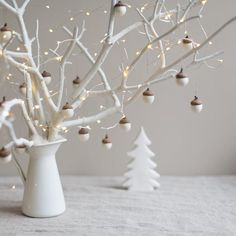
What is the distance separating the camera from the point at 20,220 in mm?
1188

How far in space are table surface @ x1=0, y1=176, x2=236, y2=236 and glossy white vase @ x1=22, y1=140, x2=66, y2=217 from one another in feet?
0.08

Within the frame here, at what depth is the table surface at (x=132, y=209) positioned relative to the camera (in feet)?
3.72

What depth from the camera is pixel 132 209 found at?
1270 millimetres

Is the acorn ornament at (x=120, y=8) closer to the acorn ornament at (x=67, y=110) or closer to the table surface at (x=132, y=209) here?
the acorn ornament at (x=67, y=110)

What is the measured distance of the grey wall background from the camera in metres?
1.49

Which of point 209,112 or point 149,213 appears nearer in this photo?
point 149,213

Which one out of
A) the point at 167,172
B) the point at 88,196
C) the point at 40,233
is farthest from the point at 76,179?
the point at 40,233

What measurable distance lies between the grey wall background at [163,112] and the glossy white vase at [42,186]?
34 centimetres

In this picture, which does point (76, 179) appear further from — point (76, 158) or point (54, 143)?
point (54, 143)

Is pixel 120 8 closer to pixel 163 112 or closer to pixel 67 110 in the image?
pixel 67 110

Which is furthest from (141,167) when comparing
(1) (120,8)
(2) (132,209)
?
(1) (120,8)

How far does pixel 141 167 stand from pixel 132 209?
19cm

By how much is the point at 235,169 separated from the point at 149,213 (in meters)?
0.47

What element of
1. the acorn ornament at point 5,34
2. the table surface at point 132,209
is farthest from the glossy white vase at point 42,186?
the acorn ornament at point 5,34
